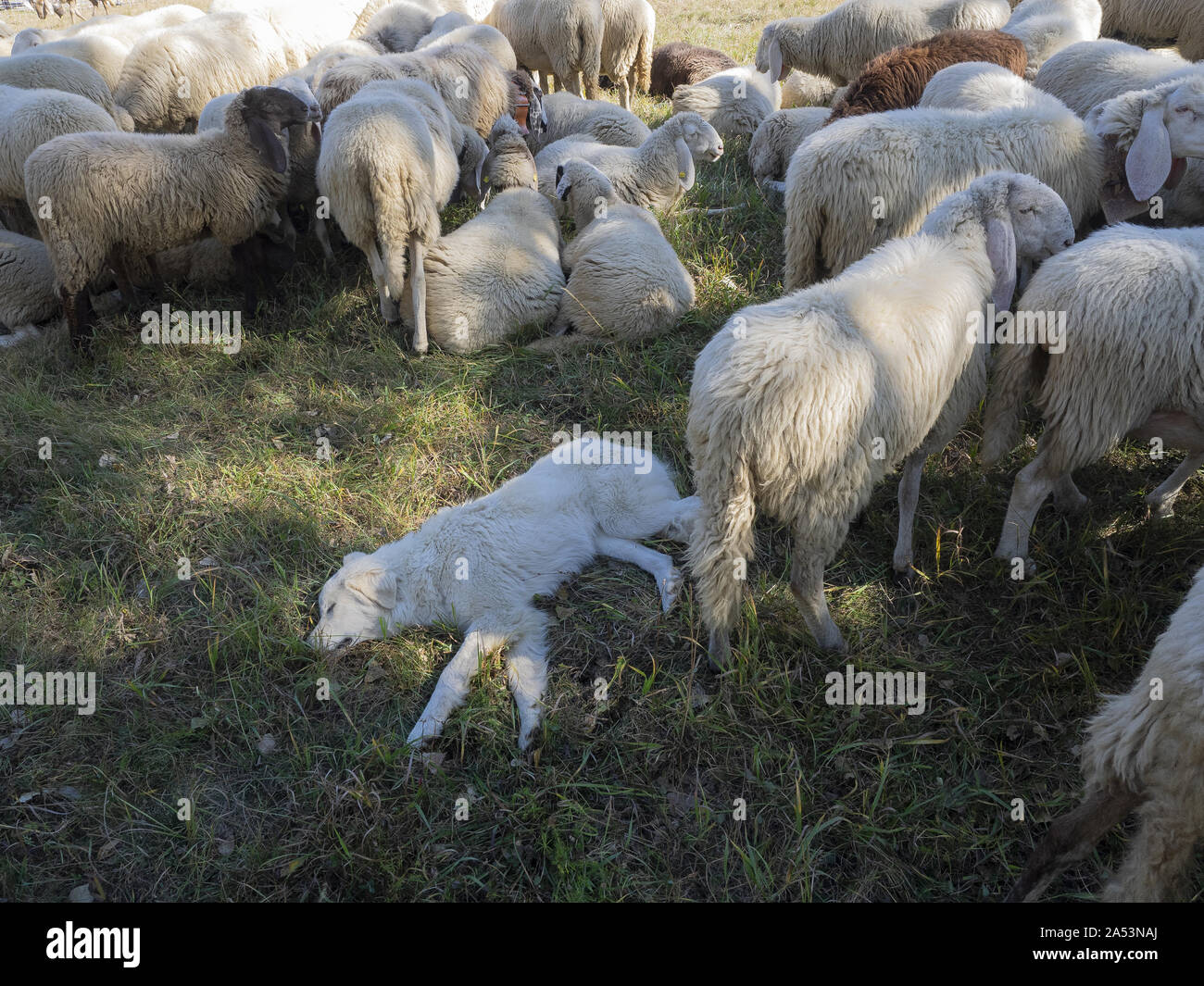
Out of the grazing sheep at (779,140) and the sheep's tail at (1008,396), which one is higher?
the grazing sheep at (779,140)

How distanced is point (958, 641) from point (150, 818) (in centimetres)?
325

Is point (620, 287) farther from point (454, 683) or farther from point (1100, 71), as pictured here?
point (1100, 71)

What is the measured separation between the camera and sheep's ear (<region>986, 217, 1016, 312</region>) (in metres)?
3.54

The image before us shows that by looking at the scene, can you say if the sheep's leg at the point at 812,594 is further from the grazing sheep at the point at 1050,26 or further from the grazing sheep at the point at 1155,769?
the grazing sheep at the point at 1050,26

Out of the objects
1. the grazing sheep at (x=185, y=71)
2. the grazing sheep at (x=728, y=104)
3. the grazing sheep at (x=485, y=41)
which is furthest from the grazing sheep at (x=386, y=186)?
the grazing sheep at (x=728, y=104)

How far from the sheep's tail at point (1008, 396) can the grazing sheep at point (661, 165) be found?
142 inches

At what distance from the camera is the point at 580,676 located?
347cm

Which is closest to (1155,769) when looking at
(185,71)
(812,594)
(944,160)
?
(812,594)

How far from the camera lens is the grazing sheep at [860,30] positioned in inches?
336

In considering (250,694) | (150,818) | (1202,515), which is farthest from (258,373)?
(1202,515)

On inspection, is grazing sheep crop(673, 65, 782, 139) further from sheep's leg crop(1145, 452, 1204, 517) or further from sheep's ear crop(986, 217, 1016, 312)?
sheep's leg crop(1145, 452, 1204, 517)

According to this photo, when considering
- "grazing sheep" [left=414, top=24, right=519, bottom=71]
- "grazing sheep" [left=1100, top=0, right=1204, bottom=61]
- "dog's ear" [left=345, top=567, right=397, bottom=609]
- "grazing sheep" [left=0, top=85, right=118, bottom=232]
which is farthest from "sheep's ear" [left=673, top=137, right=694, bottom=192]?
"grazing sheep" [left=1100, top=0, right=1204, bottom=61]
